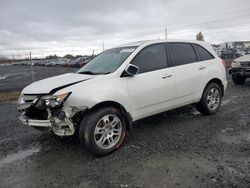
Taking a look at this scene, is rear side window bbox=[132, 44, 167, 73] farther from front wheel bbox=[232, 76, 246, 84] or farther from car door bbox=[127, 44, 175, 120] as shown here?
front wheel bbox=[232, 76, 246, 84]

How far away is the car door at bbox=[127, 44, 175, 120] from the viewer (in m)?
4.35

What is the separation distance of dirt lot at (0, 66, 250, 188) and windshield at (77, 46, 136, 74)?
53.2 inches

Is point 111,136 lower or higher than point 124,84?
lower

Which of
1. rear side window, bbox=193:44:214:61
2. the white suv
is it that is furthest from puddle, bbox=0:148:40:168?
rear side window, bbox=193:44:214:61

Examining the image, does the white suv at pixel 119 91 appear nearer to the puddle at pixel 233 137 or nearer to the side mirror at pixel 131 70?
the side mirror at pixel 131 70

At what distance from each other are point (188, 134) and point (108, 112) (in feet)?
5.61

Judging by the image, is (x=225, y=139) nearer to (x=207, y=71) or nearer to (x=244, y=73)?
(x=207, y=71)

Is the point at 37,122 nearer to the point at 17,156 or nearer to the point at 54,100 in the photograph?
the point at 54,100

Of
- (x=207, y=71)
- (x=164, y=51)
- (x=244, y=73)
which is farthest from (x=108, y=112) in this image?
(x=244, y=73)

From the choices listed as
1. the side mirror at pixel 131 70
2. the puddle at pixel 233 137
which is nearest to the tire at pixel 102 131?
the side mirror at pixel 131 70

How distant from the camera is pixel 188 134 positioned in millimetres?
4680

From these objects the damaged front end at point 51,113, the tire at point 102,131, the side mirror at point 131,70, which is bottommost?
the tire at point 102,131

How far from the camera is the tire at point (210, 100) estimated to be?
5602 mm

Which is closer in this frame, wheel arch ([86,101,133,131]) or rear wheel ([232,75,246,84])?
wheel arch ([86,101,133,131])
